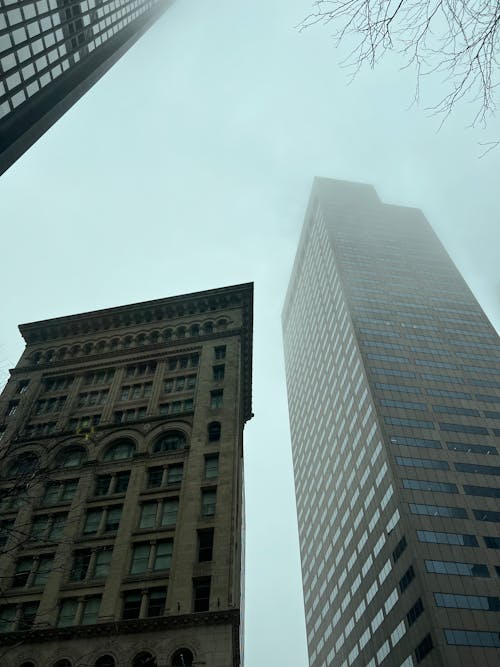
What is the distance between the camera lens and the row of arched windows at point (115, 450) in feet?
142

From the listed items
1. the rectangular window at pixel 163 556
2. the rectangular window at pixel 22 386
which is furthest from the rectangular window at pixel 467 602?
the rectangular window at pixel 22 386

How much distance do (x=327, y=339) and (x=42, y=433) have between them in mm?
89113

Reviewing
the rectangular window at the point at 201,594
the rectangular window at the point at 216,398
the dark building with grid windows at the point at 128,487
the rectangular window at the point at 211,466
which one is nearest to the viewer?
the dark building with grid windows at the point at 128,487

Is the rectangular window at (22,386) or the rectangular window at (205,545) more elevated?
the rectangular window at (22,386)

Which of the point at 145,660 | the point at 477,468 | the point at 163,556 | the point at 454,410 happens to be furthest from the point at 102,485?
the point at 454,410

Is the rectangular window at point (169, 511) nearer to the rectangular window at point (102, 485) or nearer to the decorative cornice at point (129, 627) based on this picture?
the rectangular window at point (102, 485)

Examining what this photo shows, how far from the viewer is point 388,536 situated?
7444 cm

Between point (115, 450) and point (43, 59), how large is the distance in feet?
114

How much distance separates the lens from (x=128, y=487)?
132 ft

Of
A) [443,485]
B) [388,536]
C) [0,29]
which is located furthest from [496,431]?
[0,29]

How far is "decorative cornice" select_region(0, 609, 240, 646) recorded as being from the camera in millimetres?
30391

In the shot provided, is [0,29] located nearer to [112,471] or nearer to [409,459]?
[112,471]

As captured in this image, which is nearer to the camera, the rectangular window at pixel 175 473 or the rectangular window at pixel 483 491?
the rectangular window at pixel 175 473

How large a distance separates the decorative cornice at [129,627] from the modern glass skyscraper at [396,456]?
39.1 m
